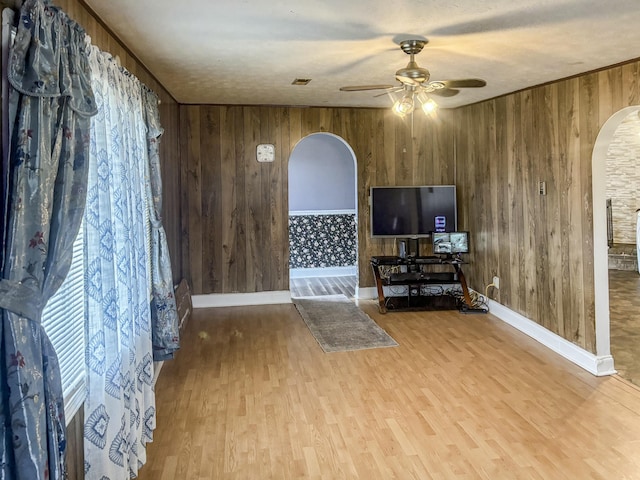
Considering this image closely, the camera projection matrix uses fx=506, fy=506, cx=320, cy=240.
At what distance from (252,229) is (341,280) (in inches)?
85.9

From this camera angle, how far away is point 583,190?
421 cm

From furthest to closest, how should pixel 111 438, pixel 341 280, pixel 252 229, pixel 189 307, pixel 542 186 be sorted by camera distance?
pixel 341 280 < pixel 252 229 < pixel 189 307 < pixel 542 186 < pixel 111 438

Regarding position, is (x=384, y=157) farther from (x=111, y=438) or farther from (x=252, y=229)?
(x=111, y=438)

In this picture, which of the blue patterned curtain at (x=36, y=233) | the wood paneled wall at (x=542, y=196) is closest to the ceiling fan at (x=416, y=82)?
the wood paneled wall at (x=542, y=196)

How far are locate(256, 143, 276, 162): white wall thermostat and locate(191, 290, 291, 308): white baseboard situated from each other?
1.69m

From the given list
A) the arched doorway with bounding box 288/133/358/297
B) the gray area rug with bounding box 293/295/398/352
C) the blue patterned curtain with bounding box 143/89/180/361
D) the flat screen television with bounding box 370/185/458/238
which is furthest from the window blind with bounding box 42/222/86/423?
the arched doorway with bounding box 288/133/358/297

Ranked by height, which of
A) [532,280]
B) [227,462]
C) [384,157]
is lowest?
[227,462]

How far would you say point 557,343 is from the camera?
180 inches

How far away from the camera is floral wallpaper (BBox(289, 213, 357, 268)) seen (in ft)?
27.4

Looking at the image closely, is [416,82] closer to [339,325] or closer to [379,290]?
[339,325]

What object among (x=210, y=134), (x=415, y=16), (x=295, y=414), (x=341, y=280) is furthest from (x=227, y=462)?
(x=341, y=280)

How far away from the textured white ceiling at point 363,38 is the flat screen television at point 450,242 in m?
2.01

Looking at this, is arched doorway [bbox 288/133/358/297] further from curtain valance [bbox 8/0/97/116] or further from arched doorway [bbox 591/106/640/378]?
curtain valance [bbox 8/0/97/116]

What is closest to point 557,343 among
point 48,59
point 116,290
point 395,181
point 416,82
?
point 416,82
